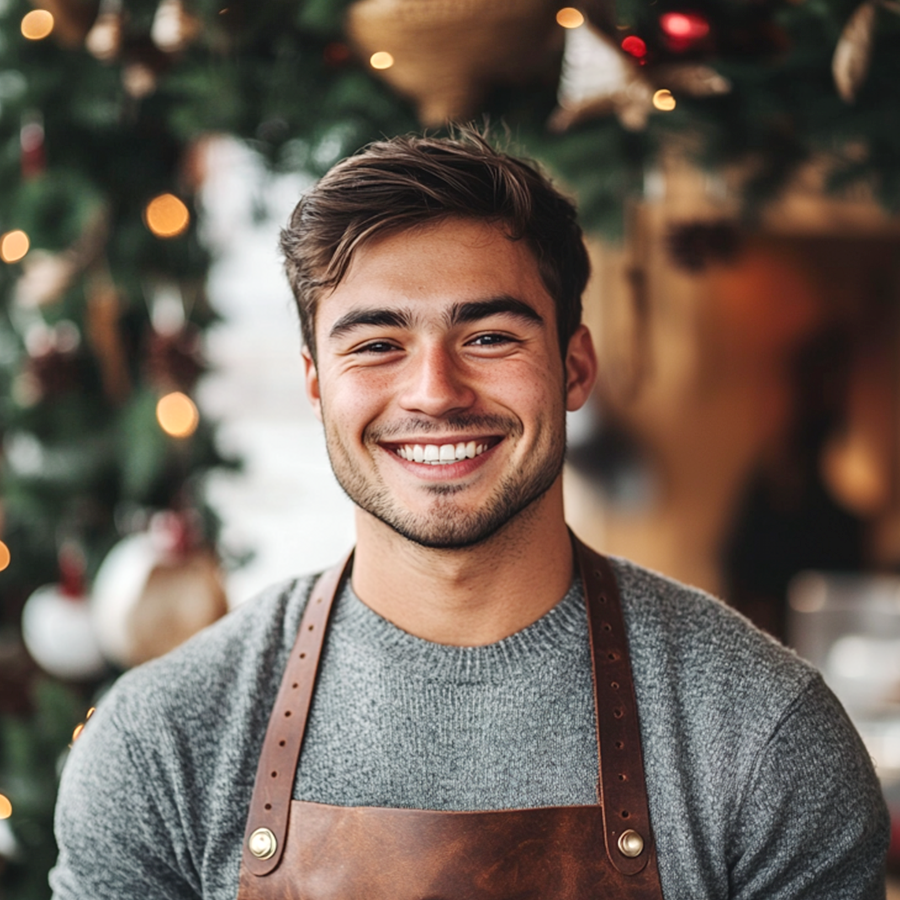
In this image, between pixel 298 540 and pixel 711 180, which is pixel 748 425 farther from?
pixel 711 180

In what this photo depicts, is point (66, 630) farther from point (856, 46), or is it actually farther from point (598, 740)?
point (856, 46)

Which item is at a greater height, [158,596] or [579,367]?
[579,367]

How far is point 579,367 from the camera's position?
4.65 feet

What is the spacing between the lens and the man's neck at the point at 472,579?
1.30 meters

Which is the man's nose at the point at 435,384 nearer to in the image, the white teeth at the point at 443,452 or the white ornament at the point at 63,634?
the white teeth at the point at 443,452

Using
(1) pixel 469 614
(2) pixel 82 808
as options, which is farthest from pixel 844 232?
(2) pixel 82 808

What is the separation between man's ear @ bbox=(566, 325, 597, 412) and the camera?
1403 millimetres

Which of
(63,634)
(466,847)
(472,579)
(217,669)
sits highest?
(472,579)

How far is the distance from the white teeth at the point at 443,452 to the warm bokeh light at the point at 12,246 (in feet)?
4.23

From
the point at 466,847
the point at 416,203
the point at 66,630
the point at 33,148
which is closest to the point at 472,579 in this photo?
the point at 466,847

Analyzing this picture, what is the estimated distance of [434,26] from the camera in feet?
4.88

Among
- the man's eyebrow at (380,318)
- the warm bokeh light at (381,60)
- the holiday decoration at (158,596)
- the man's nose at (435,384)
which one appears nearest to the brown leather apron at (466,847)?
the man's nose at (435,384)

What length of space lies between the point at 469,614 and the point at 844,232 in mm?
3490

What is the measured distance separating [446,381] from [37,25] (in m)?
1.30
